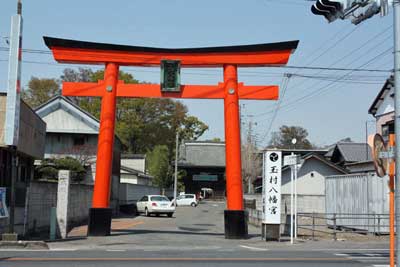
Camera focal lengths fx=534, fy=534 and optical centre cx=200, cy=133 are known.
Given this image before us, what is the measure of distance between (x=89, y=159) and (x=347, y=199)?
19.1 meters

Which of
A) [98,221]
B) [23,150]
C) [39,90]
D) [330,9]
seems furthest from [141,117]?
[330,9]

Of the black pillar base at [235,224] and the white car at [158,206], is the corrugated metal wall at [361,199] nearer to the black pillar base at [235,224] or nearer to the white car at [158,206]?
the black pillar base at [235,224]

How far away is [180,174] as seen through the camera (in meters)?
72.9

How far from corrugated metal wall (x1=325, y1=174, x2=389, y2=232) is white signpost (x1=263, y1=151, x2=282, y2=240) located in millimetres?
4034

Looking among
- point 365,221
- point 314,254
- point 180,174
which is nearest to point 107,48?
point 314,254

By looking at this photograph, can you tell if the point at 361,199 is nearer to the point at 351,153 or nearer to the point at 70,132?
the point at 70,132

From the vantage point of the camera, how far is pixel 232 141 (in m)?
21.0

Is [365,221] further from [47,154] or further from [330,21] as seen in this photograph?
[47,154]

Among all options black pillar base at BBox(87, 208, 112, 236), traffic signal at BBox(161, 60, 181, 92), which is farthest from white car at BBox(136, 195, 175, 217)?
traffic signal at BBox(161, 60, 181, 92)

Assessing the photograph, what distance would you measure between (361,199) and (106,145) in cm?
1207

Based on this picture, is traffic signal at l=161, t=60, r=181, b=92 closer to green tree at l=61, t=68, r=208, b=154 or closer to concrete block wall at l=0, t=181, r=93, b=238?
concrete block wall at l=0, t=181, r=93, b=238

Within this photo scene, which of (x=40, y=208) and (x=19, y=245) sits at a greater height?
(x=40, y=208)

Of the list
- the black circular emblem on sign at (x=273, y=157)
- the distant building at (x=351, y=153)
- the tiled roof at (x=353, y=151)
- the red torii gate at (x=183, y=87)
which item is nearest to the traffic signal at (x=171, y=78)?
the red torii gate at (x=183, y=87)

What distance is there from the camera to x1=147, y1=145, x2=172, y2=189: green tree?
66750 millimetres
